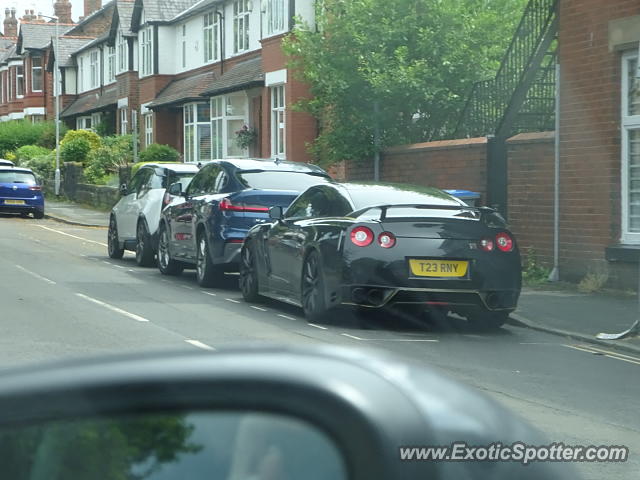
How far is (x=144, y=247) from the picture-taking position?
19.4 metres

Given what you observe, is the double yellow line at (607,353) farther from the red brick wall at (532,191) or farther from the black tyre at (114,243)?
the black tyre at (114,243)

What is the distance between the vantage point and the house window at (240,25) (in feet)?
139

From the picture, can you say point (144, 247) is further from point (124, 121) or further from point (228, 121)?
point (124, 121)

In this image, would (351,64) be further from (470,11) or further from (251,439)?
(251,439)

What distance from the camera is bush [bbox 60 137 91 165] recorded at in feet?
168

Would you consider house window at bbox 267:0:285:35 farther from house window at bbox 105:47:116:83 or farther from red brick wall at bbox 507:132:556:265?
house window at bbox 105:47:116:83

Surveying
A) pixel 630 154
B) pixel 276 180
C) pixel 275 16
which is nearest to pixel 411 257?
pixel 276 180

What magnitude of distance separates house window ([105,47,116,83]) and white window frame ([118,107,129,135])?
12.3 ft

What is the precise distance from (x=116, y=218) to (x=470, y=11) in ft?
25.9

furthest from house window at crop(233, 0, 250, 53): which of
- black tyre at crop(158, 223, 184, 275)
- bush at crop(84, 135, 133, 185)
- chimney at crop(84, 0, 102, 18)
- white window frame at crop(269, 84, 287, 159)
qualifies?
chimney at crop(84, 0, 102, 18)

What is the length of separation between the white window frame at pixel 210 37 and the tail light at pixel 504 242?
115 ft

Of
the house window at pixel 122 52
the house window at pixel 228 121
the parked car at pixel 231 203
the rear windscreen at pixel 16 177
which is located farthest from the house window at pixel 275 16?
the house window at pixel 122 52

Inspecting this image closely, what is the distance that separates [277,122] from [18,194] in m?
7.90

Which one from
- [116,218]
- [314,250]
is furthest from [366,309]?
[116,218]
